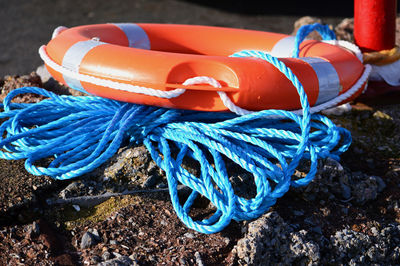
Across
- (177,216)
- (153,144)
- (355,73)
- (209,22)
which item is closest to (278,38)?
(355,73)

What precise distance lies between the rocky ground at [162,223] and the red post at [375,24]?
74 cm

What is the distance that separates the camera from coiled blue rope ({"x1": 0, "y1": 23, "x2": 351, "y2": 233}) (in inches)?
67.4

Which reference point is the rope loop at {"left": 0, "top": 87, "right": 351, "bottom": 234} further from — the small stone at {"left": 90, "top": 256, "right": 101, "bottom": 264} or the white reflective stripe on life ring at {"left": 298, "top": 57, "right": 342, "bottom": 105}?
the small stone at {"left": 90, "top": 256, "right": 101, "bottom": 264}

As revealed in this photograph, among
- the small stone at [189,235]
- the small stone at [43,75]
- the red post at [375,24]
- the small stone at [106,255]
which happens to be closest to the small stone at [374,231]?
the small stone at [189,235]

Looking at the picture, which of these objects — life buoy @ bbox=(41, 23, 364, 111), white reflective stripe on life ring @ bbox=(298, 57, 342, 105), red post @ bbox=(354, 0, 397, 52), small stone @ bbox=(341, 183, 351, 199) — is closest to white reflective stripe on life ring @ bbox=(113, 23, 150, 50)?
life buoy @ bbox=(41, 23, 364, 111)

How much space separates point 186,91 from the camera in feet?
6.07

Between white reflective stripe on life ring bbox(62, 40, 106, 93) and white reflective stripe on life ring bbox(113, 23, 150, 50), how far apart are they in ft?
1.37

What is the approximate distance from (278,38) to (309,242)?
1.10m

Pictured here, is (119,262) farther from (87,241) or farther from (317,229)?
Result: (317,229)

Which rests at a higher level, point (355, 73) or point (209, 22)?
point (355, 73)

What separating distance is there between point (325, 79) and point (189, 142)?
0.56 metres

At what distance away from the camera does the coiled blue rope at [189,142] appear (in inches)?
67.4

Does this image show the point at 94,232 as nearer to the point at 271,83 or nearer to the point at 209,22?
A: the point at 271,83

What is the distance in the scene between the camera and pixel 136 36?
8.21ft
